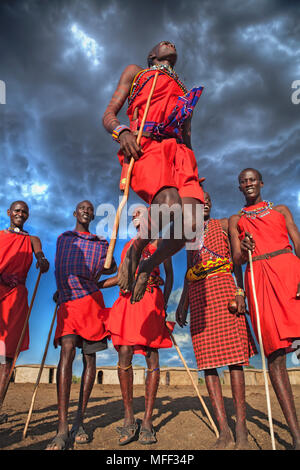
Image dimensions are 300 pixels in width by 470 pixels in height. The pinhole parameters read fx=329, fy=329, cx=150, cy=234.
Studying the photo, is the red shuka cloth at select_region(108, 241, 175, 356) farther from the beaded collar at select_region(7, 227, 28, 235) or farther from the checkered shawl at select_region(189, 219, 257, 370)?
the beaded collar at select_region(7, 227, 28, 235)

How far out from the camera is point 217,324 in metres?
3.91

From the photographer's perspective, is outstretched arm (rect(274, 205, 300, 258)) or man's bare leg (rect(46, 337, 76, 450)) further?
outstretched arm (rect(274, 205, 300, 258))

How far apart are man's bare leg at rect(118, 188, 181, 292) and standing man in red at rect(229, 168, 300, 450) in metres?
1.51

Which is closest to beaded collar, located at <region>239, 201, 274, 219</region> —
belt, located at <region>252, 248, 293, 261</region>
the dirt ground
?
belt, located at <region>252, 248, 293, 261</region>

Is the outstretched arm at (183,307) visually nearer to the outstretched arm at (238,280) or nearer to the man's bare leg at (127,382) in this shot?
the outstretched arm at (238,280)

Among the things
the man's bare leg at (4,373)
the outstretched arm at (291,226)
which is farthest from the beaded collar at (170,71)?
the man's bare leg at (4,373)

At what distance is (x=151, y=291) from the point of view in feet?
14.7

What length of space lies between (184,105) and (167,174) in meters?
0.72

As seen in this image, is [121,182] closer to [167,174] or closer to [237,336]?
[167,174]

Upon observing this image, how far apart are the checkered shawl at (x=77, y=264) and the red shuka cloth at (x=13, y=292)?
0.91m

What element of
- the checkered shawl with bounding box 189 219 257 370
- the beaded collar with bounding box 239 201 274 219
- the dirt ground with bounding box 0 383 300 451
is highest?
the beaded collar with bounding box 239 201 274 219

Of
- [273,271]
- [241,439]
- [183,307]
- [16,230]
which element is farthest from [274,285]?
[16,230]

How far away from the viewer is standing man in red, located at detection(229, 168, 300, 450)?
335cm
